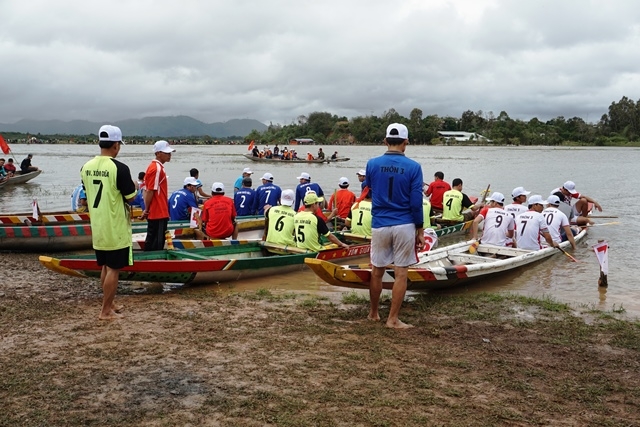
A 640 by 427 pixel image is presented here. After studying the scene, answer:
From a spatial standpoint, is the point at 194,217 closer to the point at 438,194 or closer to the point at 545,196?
the point at 438,194

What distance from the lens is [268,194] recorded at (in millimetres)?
13188

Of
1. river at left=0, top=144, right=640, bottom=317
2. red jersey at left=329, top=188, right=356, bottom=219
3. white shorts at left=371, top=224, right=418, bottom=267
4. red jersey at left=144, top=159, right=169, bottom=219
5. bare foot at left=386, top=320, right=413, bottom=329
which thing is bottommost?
river at left=0, top=144, right=640, bottom=317

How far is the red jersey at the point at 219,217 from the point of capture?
1048 centimetres

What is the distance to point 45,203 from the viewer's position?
73.8ft

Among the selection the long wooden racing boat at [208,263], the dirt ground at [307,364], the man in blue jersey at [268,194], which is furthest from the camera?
the man in blue jersey at [268,194]

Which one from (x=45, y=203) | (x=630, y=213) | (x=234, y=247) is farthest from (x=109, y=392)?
(x=630, y=213)

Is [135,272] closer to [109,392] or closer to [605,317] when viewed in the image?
[109,392]

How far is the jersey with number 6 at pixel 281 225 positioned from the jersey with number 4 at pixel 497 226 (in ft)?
12.0

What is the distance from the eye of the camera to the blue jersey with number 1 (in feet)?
19.3

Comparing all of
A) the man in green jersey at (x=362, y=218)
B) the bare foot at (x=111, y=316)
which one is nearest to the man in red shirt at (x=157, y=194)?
the bare foot at (x=111, y=316)

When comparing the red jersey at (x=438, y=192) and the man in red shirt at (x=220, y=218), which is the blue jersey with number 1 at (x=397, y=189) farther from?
the red jersey at (x=438, y=192)

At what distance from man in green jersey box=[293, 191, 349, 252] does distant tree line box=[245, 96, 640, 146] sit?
10132 centimetres

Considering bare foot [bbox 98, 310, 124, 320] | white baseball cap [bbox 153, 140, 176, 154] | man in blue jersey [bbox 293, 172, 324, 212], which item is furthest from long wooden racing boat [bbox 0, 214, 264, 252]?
bare foot [bbox 98, 310, 124, 320]

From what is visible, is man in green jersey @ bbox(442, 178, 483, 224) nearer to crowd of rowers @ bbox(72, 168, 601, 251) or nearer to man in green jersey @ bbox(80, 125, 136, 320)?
crowd of rowers @ bbox(72, 168, 601, 251)
